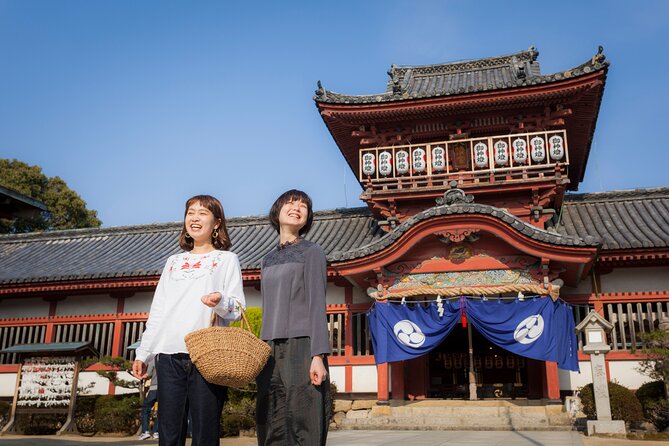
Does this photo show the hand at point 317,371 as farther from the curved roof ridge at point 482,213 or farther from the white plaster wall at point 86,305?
the white plaster wall at point 86,305

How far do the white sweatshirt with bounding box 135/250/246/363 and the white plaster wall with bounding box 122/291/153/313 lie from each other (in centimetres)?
1323

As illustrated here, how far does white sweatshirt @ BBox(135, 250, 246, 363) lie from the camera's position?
3.87 meters

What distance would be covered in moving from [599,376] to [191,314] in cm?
912

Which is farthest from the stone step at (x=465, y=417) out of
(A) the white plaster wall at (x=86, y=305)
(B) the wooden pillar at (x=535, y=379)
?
(A) the white plaster wall at (x=86, y=305)

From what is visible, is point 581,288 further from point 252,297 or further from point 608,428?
point 252,297

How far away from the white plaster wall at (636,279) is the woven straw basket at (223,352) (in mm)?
12460

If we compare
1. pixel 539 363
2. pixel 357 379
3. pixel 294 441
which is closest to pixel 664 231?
pixel 539 363

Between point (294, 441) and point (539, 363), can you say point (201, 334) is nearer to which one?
point (294, 441)

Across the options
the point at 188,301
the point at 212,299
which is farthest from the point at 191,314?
the point at 212,299

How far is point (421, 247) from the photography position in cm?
1433

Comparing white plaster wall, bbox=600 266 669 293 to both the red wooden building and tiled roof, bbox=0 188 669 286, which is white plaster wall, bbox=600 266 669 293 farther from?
tiled roof, bbox=0 188 669 286

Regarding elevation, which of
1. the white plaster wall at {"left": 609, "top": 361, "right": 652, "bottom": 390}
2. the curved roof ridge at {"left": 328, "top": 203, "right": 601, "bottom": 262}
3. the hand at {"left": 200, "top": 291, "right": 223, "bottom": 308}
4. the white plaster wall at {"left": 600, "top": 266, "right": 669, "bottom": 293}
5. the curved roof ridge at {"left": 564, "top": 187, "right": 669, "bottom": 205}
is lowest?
the white plaster wall at {"left": 609, "top": 361, "right": 652, "bottom": 390}

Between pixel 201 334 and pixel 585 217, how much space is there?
15213mm

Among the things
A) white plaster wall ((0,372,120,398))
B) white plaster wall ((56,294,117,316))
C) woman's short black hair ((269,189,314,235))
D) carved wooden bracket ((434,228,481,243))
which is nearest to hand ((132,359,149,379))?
woman's short black hair ((269,189,314,235))
